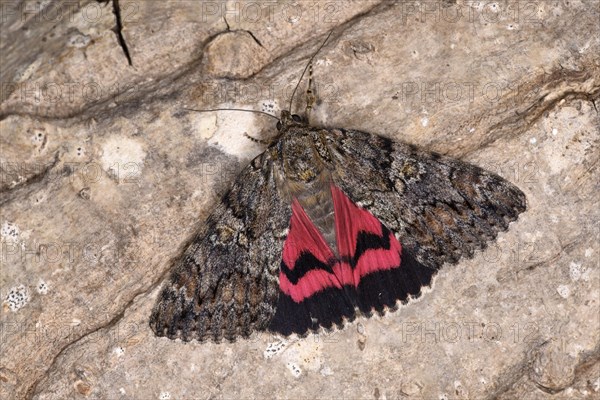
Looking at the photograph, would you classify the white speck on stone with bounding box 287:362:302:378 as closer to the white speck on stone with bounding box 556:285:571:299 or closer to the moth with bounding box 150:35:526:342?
the moth with bounding box 150:35:526:342

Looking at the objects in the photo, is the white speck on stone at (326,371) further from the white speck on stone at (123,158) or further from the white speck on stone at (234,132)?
the white speck on stone at (123,158)

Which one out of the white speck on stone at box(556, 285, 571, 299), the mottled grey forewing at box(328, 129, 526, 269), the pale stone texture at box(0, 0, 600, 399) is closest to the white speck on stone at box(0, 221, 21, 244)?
the pale stone texture at box(0, 0, 600, 399)

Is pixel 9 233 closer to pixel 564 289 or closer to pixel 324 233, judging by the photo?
pixel 324 233

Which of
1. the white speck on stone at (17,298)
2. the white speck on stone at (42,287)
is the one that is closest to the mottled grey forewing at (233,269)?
the white speck on stone at (42,287)

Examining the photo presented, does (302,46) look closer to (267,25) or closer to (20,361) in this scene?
(267,25)

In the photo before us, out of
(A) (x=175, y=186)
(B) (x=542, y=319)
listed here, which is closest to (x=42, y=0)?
(A) (x=175, y=186)
